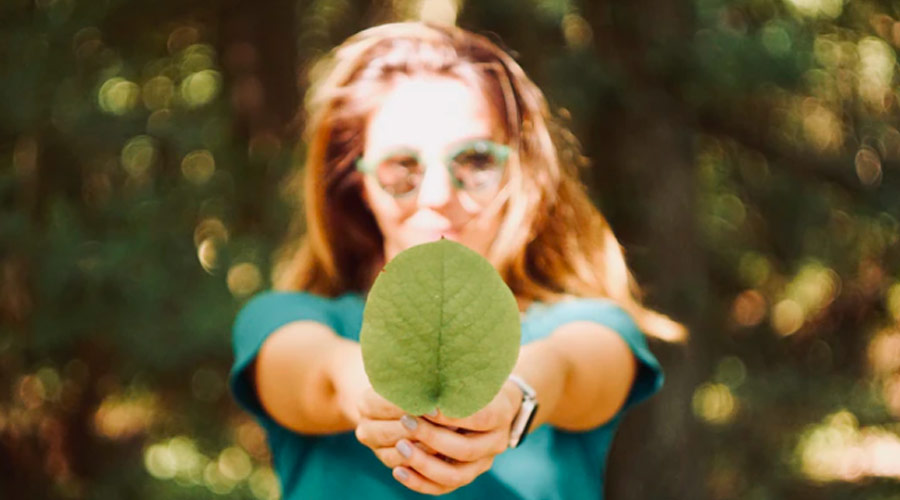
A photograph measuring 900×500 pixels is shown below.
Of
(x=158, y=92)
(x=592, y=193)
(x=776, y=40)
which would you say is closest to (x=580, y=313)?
(x=592, y=193)

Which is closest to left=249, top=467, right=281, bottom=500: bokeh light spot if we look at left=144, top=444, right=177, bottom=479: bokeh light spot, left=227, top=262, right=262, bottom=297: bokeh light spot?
left=144, top=444, right=177, bottom=479: bokeh light spot

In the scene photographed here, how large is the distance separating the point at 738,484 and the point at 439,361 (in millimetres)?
3038

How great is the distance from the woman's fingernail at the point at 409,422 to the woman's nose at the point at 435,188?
1.19ft

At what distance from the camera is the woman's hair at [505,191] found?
1.12 metres

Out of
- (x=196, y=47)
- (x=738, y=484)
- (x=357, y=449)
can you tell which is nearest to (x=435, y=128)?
(x=357, y=449)

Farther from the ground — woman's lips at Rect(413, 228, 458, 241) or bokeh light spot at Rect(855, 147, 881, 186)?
woman's lips at Rect(413, 228, 458, 241)

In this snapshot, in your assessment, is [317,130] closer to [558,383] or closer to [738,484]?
[558,383]

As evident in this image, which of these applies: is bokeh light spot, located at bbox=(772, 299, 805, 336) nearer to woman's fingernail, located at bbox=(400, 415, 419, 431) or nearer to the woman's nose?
the woman's nose

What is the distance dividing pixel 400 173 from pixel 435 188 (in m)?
0.06

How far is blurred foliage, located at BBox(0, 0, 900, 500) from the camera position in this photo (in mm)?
2459

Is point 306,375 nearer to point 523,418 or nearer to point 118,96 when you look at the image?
point 523,418

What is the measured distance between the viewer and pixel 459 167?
993 mm

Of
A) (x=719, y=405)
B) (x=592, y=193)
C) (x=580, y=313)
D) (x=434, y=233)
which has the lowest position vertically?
(x=719, y=405)

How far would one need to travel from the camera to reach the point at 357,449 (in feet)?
3.62
